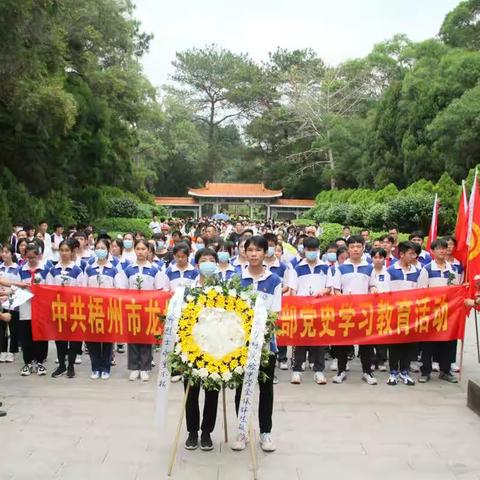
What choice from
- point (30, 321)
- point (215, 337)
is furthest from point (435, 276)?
point (30, 321)

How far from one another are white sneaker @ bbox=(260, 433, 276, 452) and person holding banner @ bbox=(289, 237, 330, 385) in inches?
92.9

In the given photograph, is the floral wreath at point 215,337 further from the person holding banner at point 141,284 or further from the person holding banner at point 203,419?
the person holding banner at point 141,284

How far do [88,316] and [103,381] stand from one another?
77 centimetres

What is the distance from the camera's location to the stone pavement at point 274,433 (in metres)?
4.59

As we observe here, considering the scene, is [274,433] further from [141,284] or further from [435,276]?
[435,276]

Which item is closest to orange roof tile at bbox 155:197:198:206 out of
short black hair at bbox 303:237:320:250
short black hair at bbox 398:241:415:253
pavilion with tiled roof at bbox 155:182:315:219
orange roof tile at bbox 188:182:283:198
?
pavilion with tiled roof at bbox 155:182:315:219

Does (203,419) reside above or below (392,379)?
above

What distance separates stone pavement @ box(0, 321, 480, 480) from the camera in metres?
4.59

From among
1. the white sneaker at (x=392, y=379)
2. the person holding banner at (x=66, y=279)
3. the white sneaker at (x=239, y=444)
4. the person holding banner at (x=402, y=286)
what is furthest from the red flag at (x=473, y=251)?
the person holding banner at (x=66, y=279)

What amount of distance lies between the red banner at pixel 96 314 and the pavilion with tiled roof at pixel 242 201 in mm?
43889

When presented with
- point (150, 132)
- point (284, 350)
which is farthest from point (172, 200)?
point (284, 350)

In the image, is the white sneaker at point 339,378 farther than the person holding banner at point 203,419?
Yes

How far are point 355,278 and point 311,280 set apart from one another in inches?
20.4

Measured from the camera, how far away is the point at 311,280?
7.59 metres
